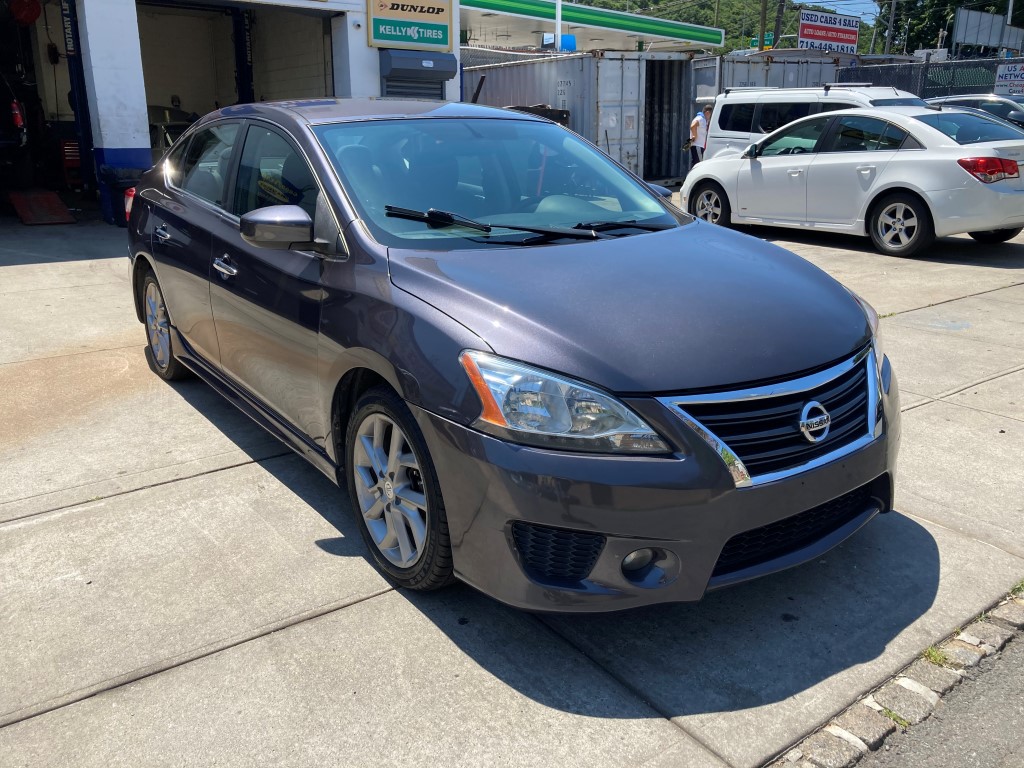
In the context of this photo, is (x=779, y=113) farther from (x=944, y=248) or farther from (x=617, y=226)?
(x=617, y=226)

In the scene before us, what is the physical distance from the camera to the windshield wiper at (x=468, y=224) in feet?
11.2

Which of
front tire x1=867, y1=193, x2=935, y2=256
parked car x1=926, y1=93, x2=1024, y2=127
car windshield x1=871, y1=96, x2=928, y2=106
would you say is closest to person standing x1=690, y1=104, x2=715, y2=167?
parked car x1=926, y1=93, x2=1024, y2=127

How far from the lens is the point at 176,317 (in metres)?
4.86

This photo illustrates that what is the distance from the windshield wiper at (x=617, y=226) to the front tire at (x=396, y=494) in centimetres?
118

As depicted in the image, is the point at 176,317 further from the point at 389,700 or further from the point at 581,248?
the point at 389,700

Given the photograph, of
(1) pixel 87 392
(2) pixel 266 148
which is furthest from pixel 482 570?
(1) pixel 87 392

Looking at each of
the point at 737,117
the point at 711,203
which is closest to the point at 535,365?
the point at 711,203

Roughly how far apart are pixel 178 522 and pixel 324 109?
194 cm

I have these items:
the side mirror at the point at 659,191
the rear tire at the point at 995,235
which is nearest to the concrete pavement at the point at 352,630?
the side mirror at the point at 659,191

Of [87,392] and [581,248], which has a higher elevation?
[581,248]

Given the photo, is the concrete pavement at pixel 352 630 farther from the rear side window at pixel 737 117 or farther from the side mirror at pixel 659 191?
the rear side window at pixel 737 117

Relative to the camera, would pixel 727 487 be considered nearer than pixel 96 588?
Yes

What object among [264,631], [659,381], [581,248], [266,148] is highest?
[266,148]

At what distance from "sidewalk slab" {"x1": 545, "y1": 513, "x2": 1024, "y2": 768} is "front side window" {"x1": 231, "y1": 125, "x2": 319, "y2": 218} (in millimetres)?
1993
